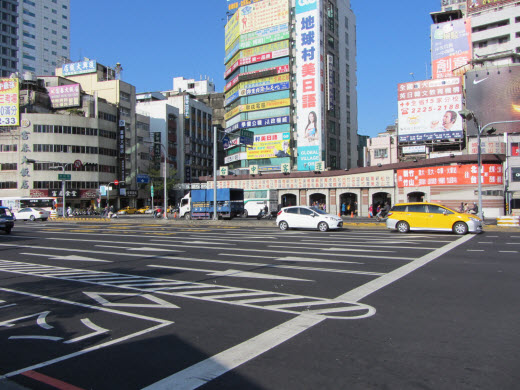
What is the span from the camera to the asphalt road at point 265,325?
427 cm

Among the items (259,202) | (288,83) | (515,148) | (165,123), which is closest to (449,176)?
(515,148)

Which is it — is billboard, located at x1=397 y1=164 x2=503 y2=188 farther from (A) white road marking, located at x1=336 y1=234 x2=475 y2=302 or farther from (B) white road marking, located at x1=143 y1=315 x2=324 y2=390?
(B) white road marking, located at x1=143 y1=315 x2=324 y2=390

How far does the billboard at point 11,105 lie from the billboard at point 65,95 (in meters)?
6.41

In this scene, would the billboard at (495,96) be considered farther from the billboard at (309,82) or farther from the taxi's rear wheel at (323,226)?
the taxi's rear wheel at (323,226)

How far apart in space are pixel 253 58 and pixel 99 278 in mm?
57119

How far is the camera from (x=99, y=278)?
10008 mm

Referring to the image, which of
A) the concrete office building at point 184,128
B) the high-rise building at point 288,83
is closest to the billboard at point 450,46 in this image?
the high-rise building at point 288,83

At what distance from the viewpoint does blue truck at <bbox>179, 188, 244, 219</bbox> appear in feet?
128

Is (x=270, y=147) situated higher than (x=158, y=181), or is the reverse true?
(x=270, y=147)

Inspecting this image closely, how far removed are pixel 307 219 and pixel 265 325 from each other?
57.8 ft

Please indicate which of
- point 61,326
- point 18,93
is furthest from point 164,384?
point 18,93

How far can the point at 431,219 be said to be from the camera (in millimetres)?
20734

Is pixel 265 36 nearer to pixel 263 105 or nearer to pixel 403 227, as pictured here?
pixel 263 105

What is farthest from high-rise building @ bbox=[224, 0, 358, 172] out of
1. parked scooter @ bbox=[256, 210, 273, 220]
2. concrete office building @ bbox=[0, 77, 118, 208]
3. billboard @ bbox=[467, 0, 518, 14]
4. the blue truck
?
concrete office building @ bbox=[0, 77, 118, 208]
